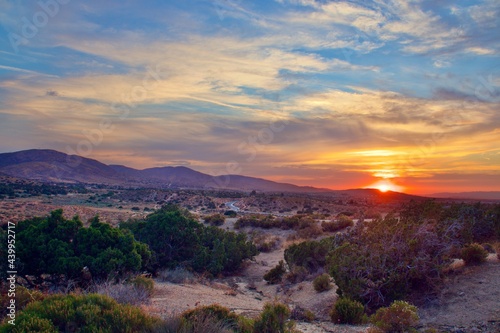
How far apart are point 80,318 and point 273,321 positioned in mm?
3565

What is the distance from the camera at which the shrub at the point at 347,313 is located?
10.5 meters

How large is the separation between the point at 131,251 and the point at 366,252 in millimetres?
8671

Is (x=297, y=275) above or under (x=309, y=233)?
under

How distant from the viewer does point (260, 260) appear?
25.1 m

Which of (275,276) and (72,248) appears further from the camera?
(275,276)

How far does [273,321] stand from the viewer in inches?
291

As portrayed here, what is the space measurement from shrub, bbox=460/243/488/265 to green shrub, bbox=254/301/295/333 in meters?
8.67

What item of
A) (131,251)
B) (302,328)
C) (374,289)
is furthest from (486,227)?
(131,251)

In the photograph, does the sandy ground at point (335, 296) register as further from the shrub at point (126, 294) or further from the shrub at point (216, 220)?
the shrub at point (216, 220)

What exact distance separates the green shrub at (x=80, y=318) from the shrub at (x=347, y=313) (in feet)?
18.3

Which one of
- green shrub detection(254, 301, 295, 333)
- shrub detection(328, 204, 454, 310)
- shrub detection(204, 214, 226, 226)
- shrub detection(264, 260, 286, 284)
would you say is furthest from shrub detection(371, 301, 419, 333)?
shrub detection(204, 214, 226, 226)

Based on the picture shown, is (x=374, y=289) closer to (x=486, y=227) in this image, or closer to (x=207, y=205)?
(x=486, y=227)

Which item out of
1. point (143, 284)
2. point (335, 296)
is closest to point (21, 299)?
point (143, 284)

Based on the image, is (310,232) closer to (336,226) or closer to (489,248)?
(336,226)
